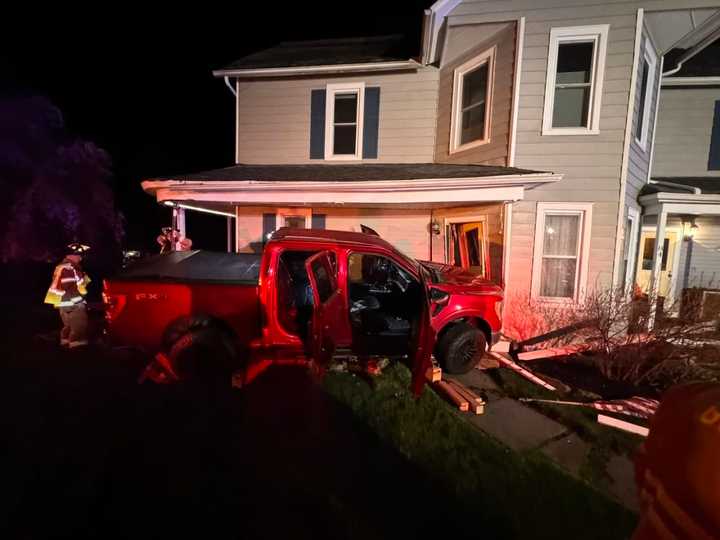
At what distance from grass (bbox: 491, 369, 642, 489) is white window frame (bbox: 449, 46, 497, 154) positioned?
483cm

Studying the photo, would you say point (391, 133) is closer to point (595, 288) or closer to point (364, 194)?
point (364, 194)

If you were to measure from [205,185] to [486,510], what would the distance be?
21.8 ft

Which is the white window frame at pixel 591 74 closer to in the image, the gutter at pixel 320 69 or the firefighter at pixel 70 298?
the gutter at pixel 320 69

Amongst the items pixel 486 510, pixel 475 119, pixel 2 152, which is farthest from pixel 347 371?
pixel 2 152

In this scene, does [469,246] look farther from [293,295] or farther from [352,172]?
[293,295]

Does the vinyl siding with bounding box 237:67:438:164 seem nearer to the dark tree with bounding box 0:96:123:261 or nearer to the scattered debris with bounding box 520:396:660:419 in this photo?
the scattered debris with bounding box 520:396:660:419

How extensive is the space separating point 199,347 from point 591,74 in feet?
26.0

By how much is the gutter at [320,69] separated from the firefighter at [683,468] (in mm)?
8416

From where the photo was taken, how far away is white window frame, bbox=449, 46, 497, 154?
695 cm

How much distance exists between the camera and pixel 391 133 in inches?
335

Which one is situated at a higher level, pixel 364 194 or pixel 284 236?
pixel 364 194

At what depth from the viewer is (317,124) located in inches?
349

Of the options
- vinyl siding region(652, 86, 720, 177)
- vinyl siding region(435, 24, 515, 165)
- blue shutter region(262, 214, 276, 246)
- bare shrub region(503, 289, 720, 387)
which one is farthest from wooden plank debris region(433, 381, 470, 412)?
vinyl siding region(652, 86, 720, 177)

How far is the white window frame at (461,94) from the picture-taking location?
6953 mm
